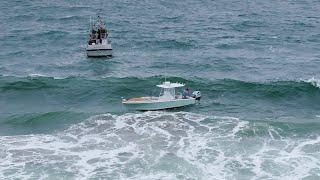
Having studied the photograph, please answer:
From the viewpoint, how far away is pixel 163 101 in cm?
6969

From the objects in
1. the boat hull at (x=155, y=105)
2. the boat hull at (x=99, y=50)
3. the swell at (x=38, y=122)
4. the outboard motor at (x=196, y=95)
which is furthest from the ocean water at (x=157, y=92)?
the boat hull at (x=99, y=50)

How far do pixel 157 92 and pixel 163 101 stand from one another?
8412 mm

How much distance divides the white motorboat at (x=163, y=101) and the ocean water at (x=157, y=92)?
3.18 feet

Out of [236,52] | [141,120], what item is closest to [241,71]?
[236,52]

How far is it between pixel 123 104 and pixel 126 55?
2567cm

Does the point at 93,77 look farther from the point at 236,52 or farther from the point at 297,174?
the point at 297,174

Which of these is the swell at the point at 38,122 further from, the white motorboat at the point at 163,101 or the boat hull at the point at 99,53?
the boat hull at the point at 99,53

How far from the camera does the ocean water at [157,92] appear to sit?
57500 mm

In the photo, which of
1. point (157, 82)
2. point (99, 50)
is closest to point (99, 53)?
point (99, 50)

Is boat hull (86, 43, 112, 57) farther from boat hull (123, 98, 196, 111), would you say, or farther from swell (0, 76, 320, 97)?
boat hull (123, 98, 196, 111)

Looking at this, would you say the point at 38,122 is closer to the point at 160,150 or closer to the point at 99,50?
the point at 160,150

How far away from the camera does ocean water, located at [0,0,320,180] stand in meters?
57.5

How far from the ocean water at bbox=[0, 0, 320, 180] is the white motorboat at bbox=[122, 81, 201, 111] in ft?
3.18

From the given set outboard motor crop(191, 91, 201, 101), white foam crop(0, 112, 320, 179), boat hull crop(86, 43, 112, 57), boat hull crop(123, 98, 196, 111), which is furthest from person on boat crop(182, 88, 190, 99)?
boat hull crop(86, 43, 112, 57)
